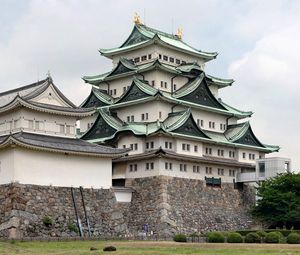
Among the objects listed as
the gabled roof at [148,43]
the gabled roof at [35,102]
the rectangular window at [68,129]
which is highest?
the gabled roof at [148,43]

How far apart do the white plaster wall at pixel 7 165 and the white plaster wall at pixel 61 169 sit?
1.37 feet

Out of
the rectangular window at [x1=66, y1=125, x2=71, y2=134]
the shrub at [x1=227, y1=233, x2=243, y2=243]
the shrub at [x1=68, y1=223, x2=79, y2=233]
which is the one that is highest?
the rectangular window at [x1=66, y1=125, x2=71, y2=134]

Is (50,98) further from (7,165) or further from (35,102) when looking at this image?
(7,165)

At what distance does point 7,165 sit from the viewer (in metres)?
51.6

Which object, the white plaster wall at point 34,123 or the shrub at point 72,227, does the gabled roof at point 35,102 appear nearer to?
the white plaster wall at point 34,123

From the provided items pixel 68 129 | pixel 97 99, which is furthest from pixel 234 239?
pixel 97 99

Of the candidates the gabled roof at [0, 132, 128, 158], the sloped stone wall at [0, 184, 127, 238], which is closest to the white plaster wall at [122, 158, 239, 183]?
the gabled roof at [0, 132, 128, 158]

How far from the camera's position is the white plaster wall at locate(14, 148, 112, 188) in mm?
51469

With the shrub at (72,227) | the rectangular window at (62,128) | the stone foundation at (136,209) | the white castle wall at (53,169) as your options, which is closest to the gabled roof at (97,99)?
the stone foundation at (136,209)

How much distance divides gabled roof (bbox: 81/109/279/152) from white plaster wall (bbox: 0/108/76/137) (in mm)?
8543

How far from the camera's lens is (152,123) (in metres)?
65.9

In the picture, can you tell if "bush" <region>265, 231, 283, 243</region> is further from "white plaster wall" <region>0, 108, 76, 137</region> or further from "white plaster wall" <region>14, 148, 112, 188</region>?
"white plaster wall" <region>0, 108, 76, 137</region>

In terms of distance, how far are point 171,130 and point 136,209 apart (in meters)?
8.57

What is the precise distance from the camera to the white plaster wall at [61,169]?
5147 cm
